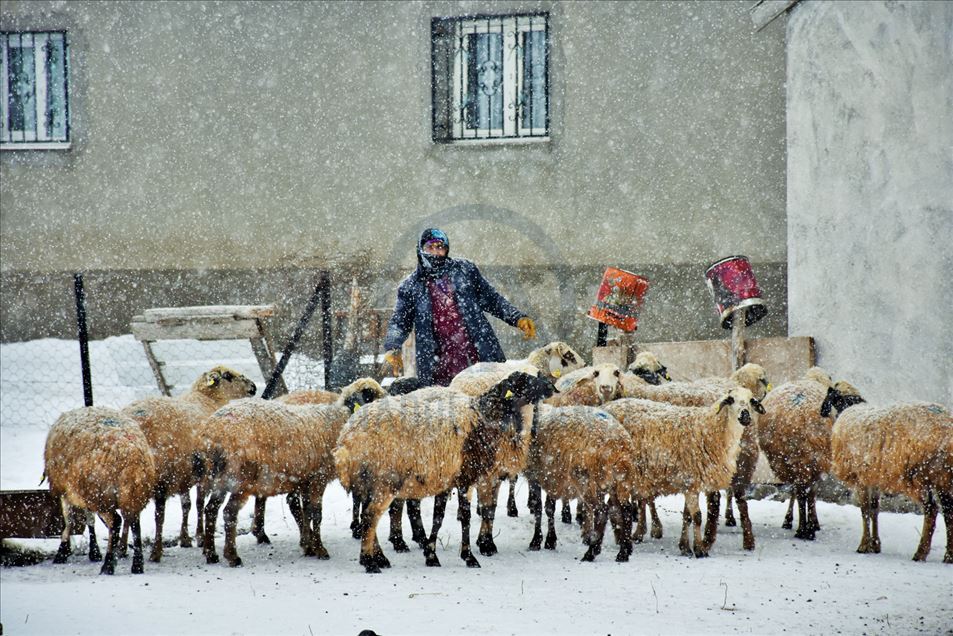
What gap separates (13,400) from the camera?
43.2 ft

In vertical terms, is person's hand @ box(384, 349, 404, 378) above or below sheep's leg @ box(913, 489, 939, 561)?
above

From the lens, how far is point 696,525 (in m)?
6.98

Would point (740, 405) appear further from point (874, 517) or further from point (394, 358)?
point (394, 358)

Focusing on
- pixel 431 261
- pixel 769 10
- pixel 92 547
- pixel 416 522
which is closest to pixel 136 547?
pixel 92 547

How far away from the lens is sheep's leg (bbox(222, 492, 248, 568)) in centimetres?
661

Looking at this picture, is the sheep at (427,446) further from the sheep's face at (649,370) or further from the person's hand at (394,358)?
the sheep's face at (649,370)

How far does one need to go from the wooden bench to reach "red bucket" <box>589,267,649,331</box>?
10.8ft

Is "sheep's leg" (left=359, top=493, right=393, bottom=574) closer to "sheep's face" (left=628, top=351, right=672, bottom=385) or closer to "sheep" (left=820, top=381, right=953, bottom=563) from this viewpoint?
"sheep's face" (left=628, top=351, right=672, bottom=385)

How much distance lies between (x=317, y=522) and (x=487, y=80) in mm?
8461

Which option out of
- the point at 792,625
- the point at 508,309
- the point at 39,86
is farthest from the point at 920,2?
the point at 39,86

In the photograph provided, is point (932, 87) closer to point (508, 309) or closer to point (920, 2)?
point (920, 2)

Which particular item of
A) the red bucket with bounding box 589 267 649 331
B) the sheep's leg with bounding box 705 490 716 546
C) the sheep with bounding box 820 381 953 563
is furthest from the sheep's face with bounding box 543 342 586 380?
the sheep with bounding box 820 381 953 563

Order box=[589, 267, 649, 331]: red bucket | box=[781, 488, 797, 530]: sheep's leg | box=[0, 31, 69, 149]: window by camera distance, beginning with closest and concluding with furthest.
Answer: box=[781, 488, 797, 530]: sheep's leg, box=[589, 267, 649, 331]: red bucket, box=[0, 31, 69, 149]: window

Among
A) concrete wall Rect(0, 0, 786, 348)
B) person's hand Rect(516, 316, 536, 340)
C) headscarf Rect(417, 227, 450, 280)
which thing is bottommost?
person's hand Rect(516, 316, 536, 340)
